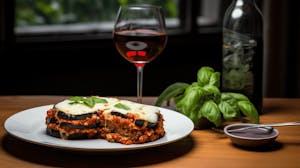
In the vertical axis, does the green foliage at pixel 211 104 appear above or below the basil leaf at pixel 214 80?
below

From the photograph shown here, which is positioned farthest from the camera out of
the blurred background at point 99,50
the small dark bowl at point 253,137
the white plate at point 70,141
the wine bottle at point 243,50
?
the blurred background at point 99,50

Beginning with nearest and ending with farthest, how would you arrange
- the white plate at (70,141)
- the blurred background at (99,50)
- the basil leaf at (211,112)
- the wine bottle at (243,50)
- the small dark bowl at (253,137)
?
the white plate at (70,141), the small dark bowl at (253,137), the basil leaf at (211,112), the wine bottle at (243,50), the blurred background at (99,50)

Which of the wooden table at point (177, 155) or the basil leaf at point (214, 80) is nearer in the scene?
the wooden table at point (177, 155)

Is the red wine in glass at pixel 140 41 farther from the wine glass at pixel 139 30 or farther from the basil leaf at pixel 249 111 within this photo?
the basil leaf at pixel 249 111

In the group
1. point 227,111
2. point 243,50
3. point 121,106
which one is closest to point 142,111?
point 121,106

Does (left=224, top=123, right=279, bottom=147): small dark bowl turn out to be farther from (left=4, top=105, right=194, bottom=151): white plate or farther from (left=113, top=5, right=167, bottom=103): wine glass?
(left=113, top=5, right=167, bottom=103): wine glass

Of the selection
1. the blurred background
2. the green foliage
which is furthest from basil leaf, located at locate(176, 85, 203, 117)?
the blurred background

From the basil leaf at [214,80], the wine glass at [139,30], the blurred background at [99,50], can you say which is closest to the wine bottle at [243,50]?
the basil leaf at [214,80]

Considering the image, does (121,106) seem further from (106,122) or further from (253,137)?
(253,137)
